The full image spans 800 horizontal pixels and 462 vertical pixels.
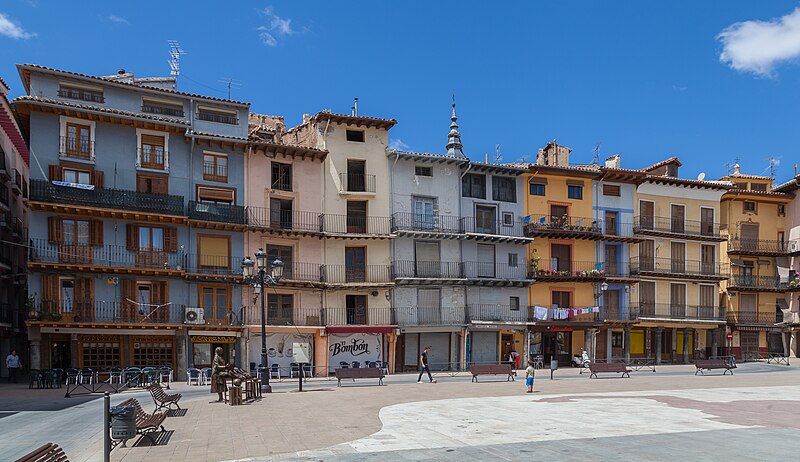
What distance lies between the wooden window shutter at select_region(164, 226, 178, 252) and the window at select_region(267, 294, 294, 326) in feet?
19.9

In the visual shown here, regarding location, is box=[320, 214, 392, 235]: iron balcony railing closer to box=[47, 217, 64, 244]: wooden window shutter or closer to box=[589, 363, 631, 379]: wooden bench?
box=[47, 217, 64, 244]: wooden window shutter

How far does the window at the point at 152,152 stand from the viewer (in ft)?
115

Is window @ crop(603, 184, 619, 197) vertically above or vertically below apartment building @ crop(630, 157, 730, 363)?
above

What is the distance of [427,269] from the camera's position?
41750 mm

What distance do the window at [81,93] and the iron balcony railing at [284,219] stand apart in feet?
32.0

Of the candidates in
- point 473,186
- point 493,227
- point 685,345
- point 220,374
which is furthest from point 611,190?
point 220,374

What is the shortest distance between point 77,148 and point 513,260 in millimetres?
27540

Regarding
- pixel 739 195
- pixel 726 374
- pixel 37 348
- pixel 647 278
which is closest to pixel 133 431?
pixel 37 348

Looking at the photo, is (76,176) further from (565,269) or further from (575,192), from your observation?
(575,192)

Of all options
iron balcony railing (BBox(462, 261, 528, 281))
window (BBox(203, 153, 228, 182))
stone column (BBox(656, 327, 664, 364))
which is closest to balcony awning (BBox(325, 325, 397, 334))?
iron balcony railing (BBox(462, 261, 528, 281))

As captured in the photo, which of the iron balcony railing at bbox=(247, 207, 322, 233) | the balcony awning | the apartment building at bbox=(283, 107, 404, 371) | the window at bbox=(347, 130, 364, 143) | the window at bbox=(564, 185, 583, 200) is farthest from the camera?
the window at bbox=(564, 185, 583, 200)

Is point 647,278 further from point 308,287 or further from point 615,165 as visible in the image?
point 308,287

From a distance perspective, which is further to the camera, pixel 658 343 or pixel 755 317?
pixel 755 317

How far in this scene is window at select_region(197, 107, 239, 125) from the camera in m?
37.0
